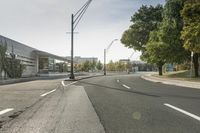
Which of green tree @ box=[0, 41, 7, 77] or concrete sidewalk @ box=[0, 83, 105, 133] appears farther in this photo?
green tree @ box=[0, 41, 7, 77]

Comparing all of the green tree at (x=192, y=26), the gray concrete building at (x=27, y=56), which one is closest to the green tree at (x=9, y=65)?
the gray concrete building at (x=27, y=56)

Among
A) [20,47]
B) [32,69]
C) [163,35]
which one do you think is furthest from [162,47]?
[32,69]

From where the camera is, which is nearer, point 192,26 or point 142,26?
point 192,26

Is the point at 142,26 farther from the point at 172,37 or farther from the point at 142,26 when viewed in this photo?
the point at 172,37

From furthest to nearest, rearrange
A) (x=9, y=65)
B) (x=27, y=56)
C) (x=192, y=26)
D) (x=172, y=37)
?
(x=27, y=56)
(x=9, y=65)
(x=172, y=37)
(x=192, y=26)

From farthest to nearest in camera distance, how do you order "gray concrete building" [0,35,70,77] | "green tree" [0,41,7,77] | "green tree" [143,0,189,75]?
"gray concrete building" [0,35,70,77] < "green tree" [0,41,7,77] < "green tree" [143,0,189,75]

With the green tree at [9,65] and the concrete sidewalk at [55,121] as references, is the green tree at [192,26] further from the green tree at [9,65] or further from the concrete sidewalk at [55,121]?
the green tree at [9,65]

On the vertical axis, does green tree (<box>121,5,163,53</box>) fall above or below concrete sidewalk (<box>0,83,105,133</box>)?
above

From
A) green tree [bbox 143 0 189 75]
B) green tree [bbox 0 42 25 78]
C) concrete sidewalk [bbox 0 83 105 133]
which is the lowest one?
concrete sidewalk [bbox 0 83 105 133]

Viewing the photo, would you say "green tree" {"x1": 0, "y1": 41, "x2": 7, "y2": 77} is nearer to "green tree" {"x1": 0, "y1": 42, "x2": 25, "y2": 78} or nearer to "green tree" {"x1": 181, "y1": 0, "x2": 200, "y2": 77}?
"green tree" {"x1": 0, "y1": 42, "x2": 25, "y2": 78}

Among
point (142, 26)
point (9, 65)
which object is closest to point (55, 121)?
point (9, 65)

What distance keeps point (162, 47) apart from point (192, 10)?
25.7 ft

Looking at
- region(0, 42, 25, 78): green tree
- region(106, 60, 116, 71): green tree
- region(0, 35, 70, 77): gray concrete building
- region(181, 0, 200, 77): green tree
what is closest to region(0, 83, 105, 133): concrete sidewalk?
region(181, 0, 200, 77): green tree

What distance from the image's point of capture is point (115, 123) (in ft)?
25.9
